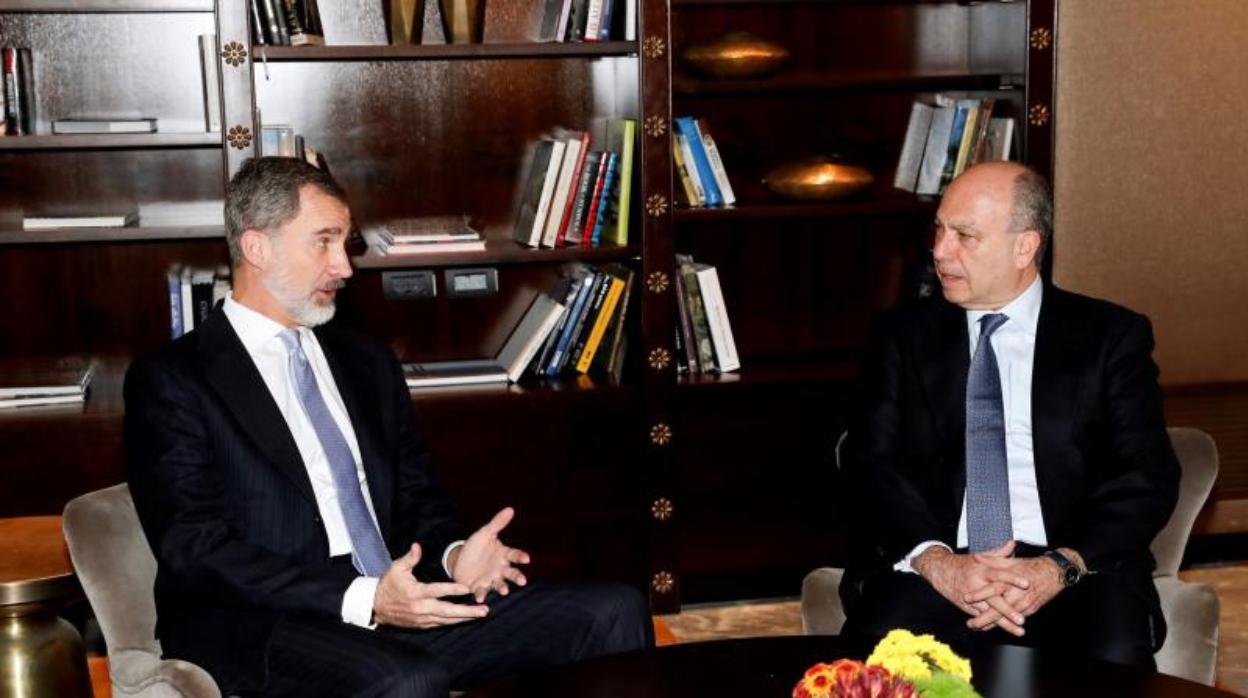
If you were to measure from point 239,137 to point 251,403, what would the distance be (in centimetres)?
137

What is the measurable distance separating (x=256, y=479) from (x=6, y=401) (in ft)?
5.45

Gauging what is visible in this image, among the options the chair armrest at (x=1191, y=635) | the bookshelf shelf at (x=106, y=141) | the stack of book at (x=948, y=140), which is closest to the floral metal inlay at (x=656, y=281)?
the stack of book at (x=948, y=140)

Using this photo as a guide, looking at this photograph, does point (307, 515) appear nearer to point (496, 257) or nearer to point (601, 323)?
point (496, 257)

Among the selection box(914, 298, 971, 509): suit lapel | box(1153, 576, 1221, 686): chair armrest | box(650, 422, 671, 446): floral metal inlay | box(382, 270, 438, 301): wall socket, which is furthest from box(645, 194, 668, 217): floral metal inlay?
box(1153, 576, 1221, 686): chair armrest

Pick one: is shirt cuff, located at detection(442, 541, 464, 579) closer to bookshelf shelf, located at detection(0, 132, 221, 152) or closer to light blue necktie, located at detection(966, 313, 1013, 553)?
light blue necktie, located at detection(966, 313, 1013, 553)

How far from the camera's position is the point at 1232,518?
15.4 ft

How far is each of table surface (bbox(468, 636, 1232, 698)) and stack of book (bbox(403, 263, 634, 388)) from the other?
6.45 ft

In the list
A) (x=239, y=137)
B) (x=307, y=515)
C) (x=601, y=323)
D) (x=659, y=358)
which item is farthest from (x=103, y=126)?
(x=307, y=515)

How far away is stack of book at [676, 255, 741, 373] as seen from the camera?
14.3 feet

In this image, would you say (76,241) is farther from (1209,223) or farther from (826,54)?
(1209,223)

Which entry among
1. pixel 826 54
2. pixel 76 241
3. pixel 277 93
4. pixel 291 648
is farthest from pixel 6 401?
pixel 826 54

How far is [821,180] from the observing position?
4379 millimetres

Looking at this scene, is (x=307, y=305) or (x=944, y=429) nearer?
(x=307, y=305)

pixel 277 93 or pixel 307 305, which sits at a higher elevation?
pixel 277 93
